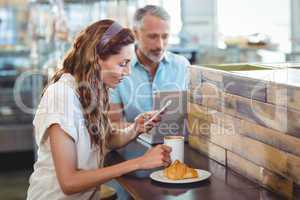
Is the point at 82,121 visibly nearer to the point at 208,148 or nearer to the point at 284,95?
the point at 208,148

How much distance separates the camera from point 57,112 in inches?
74.9

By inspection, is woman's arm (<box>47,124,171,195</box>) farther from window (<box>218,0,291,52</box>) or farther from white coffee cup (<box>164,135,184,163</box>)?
window (<box>218,0,291,52</box>)

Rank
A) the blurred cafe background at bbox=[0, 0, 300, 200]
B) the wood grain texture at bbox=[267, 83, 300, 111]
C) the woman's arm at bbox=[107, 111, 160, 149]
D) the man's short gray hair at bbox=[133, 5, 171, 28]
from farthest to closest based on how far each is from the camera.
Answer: the blurred cafe background at bbox=[0, 0, 300, 200]
the man's short gray hair at bbox=[133, 5, 171, 28]
the woman's arm at bbox=[107, 111, 160, 149]
the wood grain texture at bbox=[267, 83, 300, 111]

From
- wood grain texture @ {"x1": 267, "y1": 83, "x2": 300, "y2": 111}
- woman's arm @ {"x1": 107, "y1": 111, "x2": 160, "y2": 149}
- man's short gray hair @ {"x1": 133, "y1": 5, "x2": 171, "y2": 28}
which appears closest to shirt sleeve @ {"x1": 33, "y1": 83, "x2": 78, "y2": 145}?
woman's arm @ {"x1": 107, "y1": 111, "x2": 160, "y2": 149}

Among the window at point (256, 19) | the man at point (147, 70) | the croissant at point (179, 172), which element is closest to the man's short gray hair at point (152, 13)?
the man at point (147, 70)

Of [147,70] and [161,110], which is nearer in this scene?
[161,110]

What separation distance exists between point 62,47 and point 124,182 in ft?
11.8

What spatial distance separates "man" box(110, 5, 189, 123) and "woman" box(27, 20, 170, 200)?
3.90 ft

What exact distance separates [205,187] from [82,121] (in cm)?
49

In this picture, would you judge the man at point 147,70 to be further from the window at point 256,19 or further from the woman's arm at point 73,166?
the window at point 256,19

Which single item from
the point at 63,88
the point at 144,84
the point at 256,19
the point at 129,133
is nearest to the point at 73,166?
the point at 63,88

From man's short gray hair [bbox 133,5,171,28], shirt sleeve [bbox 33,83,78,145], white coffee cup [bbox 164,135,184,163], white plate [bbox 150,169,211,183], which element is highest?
man's short gray hair [bbox 133,5,171,28]

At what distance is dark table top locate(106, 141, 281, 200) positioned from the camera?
174cm

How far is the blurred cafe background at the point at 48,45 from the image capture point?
5.48 metres
